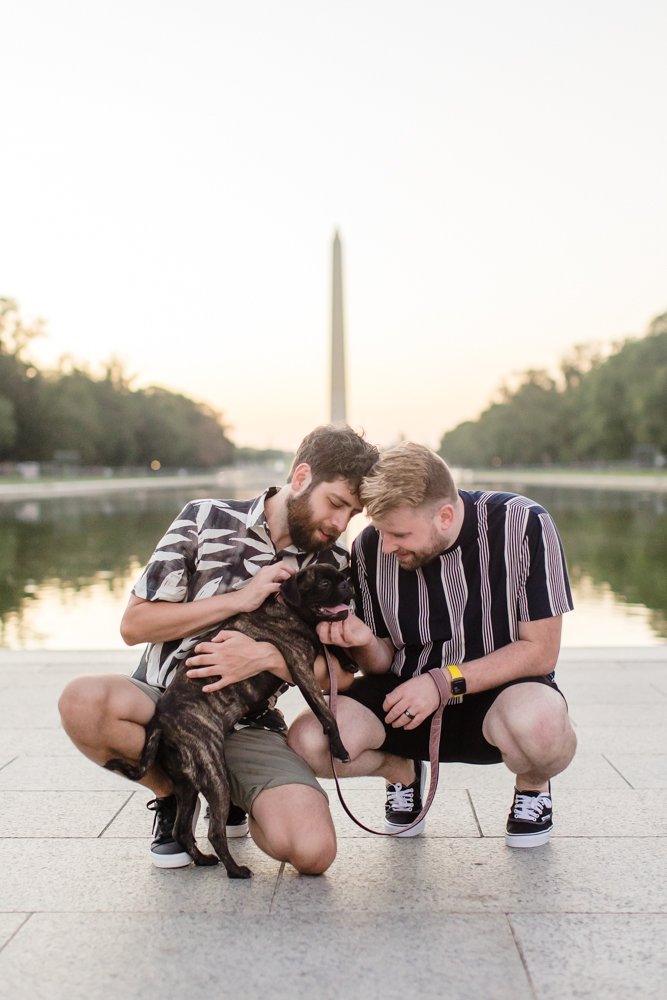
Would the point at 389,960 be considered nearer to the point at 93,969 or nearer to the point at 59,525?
the point at 93,969

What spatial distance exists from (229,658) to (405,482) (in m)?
0.77

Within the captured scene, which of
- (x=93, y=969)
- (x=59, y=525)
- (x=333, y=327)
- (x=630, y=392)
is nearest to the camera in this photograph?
(x=93, y=969)

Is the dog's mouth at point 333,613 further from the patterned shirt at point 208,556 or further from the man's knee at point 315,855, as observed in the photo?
the man's knee at point 315,855

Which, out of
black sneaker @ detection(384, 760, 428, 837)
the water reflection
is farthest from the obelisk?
black sneaker @ detection(384, 760, 428, 837)

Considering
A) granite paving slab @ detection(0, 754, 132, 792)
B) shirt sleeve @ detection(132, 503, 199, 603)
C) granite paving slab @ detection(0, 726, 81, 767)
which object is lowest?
granite paving slab @ detection(0, 726, 81, 767)

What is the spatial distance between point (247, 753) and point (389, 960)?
90 cm

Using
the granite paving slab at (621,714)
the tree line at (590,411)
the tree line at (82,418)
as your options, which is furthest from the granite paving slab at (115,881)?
the tree line at (590,411)

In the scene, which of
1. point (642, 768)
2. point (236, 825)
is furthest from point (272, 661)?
point (642, 768)

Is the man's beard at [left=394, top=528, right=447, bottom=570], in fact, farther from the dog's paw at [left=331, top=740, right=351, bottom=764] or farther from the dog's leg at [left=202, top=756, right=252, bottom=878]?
the dog's leg at [left=202, top=756, right=252, bottom=878]

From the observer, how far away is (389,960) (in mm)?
2721

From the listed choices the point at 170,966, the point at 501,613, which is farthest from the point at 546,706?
the point at 170,966

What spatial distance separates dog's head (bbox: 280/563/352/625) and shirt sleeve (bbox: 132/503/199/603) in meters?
0.35

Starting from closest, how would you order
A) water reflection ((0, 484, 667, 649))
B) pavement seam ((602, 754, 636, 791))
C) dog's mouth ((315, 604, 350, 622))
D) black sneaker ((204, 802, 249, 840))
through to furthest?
dog's mouth ((315, 604, 350, 622)), black sneaker ((204, 802, 249, 840)), pavement seam ((602, 754, 636, 791)), water reflection ((0, 484, 667, 649))

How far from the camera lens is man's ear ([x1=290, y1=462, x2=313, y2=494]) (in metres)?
3.38
